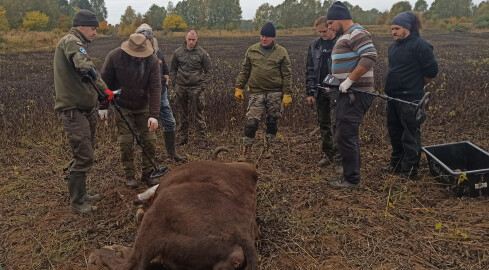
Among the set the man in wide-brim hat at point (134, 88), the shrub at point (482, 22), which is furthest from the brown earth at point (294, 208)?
the shrub at point (482, 22)

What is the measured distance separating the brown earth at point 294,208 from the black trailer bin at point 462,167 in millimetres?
137

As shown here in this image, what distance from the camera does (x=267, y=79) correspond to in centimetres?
525

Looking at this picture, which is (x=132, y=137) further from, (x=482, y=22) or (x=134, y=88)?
(x=482, y=22)

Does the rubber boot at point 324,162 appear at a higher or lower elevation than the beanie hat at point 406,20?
lower

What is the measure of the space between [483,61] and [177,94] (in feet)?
43.6

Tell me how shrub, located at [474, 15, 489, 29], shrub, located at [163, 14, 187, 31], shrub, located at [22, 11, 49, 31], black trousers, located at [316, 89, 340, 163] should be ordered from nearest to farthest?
black trousers, located at [316, 89, 340, 163] → shrub, located at [474, 15, 489, 29] → shrub, located at [22, 11, 49, 31] → shrub, located at [163, 14, 187, 31]

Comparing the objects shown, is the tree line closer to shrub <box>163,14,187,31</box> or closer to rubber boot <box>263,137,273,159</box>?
shrub <box>163,14,187,31</box>

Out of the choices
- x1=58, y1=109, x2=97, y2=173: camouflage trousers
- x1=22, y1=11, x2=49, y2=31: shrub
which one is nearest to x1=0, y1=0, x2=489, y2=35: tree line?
x1=22, y1=11, x2=49, y2=31: shrub

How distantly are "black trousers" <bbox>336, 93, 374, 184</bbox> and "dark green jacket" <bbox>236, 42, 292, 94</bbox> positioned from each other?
1313 millimetres

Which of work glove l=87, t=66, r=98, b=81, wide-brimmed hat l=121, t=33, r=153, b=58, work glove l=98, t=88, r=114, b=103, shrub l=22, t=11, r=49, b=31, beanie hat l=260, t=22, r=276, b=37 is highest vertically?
shrub l=22, t=11, r=49, b=31

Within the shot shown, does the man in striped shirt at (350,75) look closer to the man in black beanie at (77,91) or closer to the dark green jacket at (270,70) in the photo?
the dark green jacket at (270,70)

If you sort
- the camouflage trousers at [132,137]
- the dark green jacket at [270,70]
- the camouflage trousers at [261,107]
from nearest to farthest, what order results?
1. the camouflage trousers at [132,137]
2. the dark green jacket at [270,70]
3. the camouflage trousers at [261,107]

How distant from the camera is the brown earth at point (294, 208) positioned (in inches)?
121

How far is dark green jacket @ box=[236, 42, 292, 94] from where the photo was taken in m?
5.24
